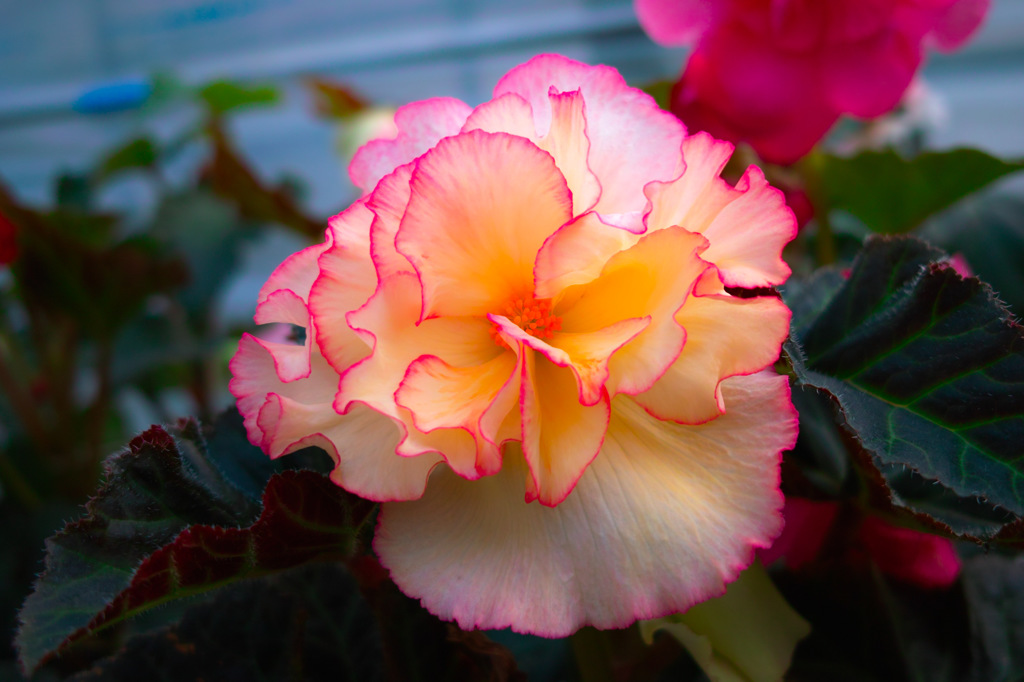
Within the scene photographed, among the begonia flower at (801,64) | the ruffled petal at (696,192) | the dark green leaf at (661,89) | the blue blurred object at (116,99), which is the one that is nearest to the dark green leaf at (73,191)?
the blue blurred object at (116,99)

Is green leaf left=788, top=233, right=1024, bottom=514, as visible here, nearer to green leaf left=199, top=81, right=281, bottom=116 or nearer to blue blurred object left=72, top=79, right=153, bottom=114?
green leaf left=199, top=81, right=281, bottom=116

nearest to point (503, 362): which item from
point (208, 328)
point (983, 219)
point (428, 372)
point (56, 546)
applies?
point (428, 372)

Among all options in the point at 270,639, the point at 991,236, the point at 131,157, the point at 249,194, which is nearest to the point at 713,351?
the point at 270,639

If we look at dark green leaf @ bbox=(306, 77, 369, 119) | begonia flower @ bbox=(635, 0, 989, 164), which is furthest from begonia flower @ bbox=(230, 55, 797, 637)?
dark green leaf @ bbox=(306, 77, 369, 119)

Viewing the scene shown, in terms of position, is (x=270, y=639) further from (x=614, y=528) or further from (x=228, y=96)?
(x=228, y=96)

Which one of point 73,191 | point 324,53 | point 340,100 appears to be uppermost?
point 340,100

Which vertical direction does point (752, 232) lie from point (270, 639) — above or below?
above
